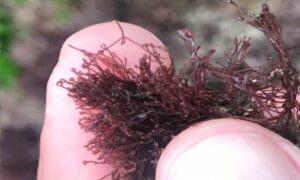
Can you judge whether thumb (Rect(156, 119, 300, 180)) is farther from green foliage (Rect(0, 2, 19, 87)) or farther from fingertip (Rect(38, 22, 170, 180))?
green foliage (Rect(0, 2, 19, 87))

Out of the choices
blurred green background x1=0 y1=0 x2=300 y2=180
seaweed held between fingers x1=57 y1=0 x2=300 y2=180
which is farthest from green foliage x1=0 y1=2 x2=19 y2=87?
seaweed held between fingers x1=57 y1=0 x2=300 y2=180

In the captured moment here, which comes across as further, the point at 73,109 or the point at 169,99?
the point at 73,109

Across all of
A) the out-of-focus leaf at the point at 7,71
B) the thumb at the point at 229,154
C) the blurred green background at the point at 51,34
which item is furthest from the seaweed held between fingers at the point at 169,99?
the out-of-focus leaf at the point at 7,71

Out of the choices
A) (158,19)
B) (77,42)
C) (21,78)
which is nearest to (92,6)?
(158,19)

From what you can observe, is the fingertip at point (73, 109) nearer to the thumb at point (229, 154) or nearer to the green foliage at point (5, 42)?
the thumb at point (229, 154)

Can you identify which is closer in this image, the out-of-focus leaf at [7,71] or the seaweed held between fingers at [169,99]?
the seaweed held between fingers at [169,99]

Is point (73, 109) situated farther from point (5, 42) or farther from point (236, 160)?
point (5, 42)

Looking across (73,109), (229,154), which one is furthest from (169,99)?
(73,109)
